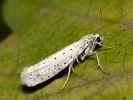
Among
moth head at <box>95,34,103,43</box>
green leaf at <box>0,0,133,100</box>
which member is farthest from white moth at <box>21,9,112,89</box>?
green leaf at <box>0,0,133,100</box>

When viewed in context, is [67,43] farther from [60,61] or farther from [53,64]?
[53,64]

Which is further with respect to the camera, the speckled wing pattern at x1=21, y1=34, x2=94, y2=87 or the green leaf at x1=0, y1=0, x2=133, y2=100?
the speckled wing pattern at x1=21, y1=34, x2=94, y2=87

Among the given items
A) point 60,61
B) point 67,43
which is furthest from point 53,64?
point 67,43

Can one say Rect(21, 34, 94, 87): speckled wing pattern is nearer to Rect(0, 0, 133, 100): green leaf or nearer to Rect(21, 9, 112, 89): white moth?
Rect(21, 9, 112, 89): white moth

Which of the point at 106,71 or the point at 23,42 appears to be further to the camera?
the point at 23,42

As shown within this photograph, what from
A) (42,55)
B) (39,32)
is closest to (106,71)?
(42,55)

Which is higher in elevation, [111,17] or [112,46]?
[111,17]

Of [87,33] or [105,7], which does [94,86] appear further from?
[105,7]
